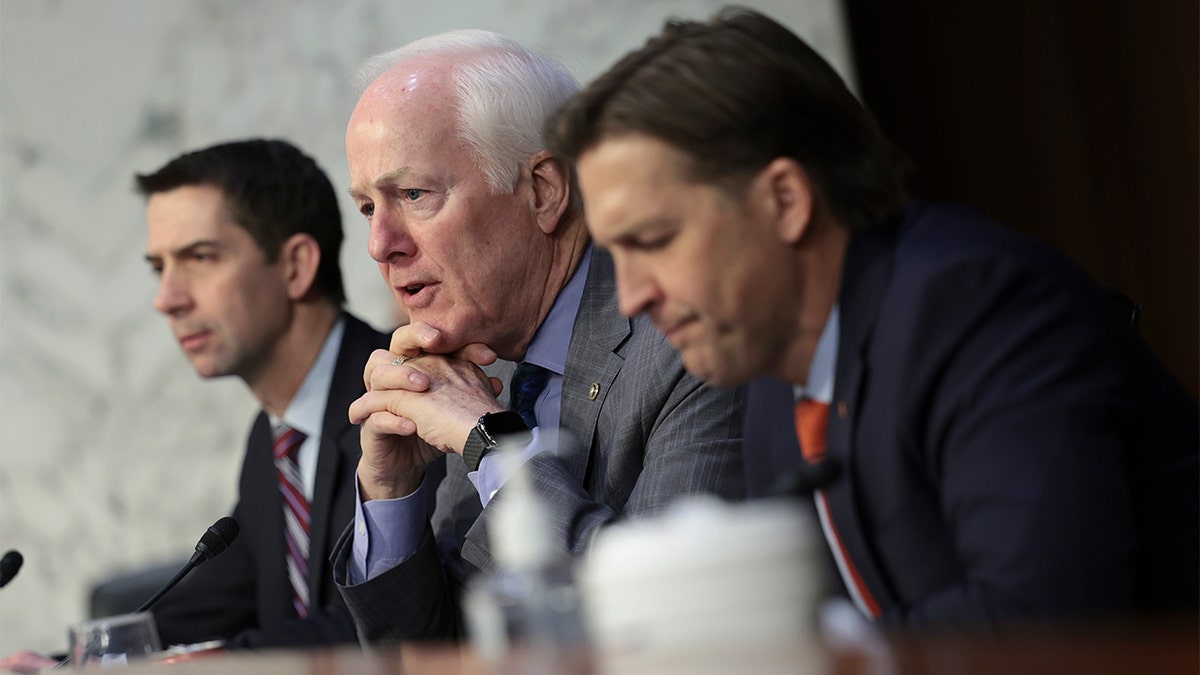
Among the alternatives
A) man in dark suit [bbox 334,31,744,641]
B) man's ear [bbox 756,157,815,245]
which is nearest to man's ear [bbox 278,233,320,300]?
man in dark suit [bbox 334,31,744,641]

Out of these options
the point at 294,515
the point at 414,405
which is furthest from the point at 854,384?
the point at 294,515

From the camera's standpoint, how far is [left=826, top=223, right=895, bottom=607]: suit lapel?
4.43 ft

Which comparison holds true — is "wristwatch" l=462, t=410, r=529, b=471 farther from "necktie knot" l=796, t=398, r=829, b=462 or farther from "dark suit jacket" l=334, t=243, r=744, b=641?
"necktie knot" l=796, t=398, r=829, b=462

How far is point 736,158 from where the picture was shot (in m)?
1.38

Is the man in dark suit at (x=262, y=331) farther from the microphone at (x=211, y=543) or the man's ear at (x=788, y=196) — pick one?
the man's ear at (x=788, y=196)

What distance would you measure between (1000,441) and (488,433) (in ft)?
2.79

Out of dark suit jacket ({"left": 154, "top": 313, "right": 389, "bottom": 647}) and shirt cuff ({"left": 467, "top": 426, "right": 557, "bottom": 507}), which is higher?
shirt cuff ({"left": 467, "top": 426, "right": 557, "bottom": 507})

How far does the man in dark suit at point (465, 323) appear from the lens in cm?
206

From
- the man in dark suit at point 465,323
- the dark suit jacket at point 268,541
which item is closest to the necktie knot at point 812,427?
the man in dark suit at point 465,323

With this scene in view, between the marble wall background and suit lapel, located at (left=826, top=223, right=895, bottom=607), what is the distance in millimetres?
3441

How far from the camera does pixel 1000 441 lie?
1244 mm

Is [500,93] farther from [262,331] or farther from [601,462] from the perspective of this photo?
[262,331]

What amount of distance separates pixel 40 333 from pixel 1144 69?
3.41 meters

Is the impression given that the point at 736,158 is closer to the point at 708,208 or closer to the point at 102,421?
the point at 708,208
